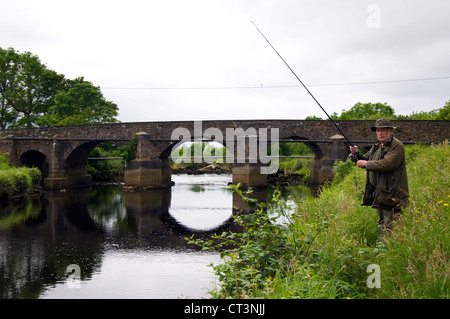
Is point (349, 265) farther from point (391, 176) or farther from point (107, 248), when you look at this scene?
point (107, 248)

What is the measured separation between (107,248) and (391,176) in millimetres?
8465

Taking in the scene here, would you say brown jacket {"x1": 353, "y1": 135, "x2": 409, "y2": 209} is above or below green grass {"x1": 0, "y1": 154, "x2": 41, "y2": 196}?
above

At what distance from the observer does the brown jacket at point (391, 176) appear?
4.87 metres

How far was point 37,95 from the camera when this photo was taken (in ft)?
136

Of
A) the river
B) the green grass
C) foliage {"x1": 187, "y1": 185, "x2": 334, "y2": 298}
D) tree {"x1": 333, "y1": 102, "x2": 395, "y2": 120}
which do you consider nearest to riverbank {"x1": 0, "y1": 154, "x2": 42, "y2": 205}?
the green grass

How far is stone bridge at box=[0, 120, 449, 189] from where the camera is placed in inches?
1040

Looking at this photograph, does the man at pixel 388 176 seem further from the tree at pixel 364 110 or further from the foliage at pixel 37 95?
the tree at pixel 364 110

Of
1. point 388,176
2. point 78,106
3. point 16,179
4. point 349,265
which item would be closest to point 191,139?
point 16,179

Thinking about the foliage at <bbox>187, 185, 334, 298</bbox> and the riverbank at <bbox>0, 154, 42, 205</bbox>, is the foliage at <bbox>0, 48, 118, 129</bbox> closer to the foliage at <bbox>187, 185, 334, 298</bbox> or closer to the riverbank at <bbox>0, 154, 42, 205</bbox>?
the riverbank at <bbox>0, 154, 42, 205</bbox>

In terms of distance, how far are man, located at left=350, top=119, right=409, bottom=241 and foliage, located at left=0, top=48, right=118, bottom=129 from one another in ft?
118

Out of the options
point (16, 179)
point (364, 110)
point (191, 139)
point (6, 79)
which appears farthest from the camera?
point (364, 110)

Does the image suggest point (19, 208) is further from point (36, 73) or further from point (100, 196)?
point (36, 73)

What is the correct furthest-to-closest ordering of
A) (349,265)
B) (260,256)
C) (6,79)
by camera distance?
(6,79)
(260,256)
(349,265)
